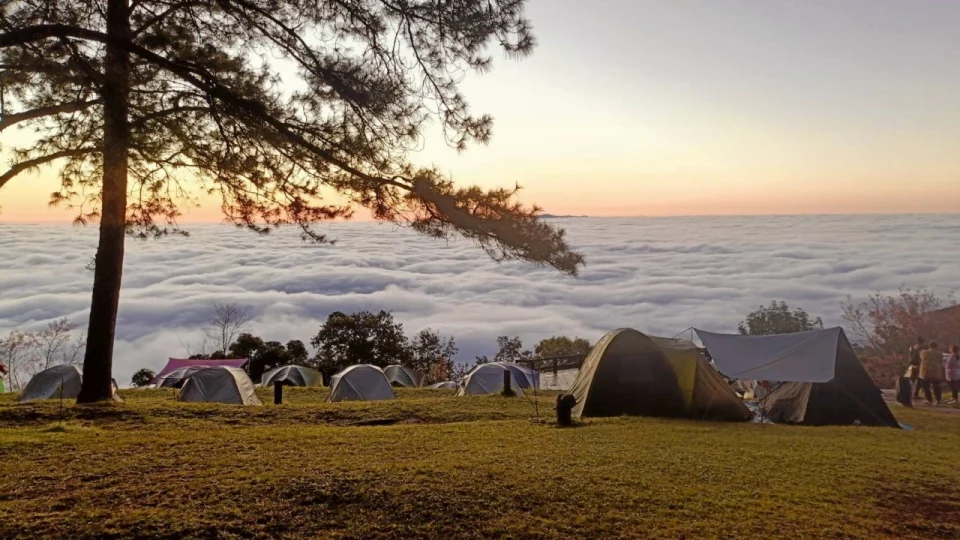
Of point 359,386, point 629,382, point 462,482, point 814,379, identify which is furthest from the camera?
point 359,386

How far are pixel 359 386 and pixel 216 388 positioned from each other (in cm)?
425

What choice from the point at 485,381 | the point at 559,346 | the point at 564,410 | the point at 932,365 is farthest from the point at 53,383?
the point at 559,346

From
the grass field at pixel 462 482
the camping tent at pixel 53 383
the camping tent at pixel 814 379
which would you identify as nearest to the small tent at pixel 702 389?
the camping tent at pixel 814 379

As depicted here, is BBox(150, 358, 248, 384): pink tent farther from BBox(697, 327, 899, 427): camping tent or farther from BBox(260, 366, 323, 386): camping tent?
BBox(697, 327, 899, 427): camping tent

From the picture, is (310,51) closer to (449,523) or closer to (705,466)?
(449,523)

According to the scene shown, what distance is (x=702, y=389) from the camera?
12203 millimetres

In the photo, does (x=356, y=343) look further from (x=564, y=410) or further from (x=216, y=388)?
(x=564, y=410)

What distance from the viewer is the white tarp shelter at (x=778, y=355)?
1287cm

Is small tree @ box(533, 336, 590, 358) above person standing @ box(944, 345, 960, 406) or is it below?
below

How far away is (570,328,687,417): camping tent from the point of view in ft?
40.0

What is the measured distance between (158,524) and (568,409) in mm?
7091

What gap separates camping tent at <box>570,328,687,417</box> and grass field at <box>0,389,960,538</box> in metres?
2.50

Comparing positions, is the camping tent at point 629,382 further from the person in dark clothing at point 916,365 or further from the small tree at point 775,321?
the small tree at point 775,321

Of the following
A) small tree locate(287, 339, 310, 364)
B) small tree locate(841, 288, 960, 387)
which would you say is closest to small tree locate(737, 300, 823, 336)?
small tree locate(841, 288, 960, 387)
